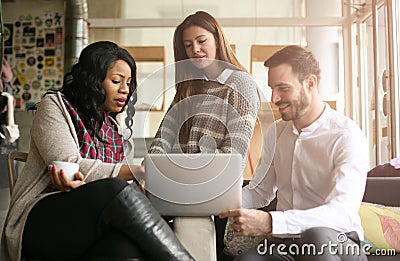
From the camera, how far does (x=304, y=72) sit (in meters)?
1.64

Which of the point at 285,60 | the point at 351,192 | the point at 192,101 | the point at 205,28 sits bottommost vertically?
the point at 351,192

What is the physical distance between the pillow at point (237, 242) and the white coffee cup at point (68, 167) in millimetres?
447

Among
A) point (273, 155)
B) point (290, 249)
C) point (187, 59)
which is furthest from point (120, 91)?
point (290, 249)

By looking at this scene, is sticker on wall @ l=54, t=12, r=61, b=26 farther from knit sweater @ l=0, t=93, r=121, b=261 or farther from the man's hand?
the man's hand

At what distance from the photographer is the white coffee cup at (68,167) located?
1519 mm

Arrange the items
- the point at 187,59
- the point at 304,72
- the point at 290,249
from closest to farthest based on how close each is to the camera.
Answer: the point at 290,249
the point at 304,72
the point at 187,59

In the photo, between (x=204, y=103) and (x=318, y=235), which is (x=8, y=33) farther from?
(x=318, y=235)

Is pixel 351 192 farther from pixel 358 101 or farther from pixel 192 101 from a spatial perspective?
pixel 358 101

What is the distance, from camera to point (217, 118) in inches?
63.7

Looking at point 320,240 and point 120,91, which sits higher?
point 120,91

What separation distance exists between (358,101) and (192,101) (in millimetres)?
3584

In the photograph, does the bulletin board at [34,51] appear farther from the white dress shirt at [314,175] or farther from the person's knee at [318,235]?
the person's knee at [318,235]

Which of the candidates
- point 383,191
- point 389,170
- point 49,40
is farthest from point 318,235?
point 49,40

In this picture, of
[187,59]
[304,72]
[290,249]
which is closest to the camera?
[290,249]
